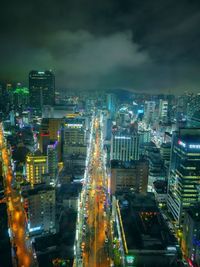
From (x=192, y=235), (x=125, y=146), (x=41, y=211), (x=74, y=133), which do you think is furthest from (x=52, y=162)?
(x=192, y=235)

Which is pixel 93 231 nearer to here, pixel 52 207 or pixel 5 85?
pixel 52 207

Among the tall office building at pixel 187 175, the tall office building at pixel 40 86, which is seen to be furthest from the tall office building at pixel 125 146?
the tall office building at pixel 40 86

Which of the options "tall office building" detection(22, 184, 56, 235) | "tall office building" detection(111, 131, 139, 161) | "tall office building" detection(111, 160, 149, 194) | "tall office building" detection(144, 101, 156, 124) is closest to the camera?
"tall office building" detection(22, 184, 56, 235)

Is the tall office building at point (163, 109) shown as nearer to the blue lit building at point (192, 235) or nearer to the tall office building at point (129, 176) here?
the tall office building at point (129, 176)

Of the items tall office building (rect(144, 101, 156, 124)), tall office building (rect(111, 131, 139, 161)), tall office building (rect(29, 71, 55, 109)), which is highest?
tall office building (rect(29, 71, 55, 109))

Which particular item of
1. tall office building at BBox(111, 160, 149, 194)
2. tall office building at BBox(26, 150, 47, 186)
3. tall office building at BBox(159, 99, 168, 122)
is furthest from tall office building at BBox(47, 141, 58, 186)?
tall office building at BBox(159, 99, 168, 122)

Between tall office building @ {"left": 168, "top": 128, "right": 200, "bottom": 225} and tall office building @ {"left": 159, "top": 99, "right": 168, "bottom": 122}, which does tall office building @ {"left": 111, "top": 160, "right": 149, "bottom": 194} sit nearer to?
tall office building @ {"left": 168, "top": 128, "right": 200, "bottom": 225}
